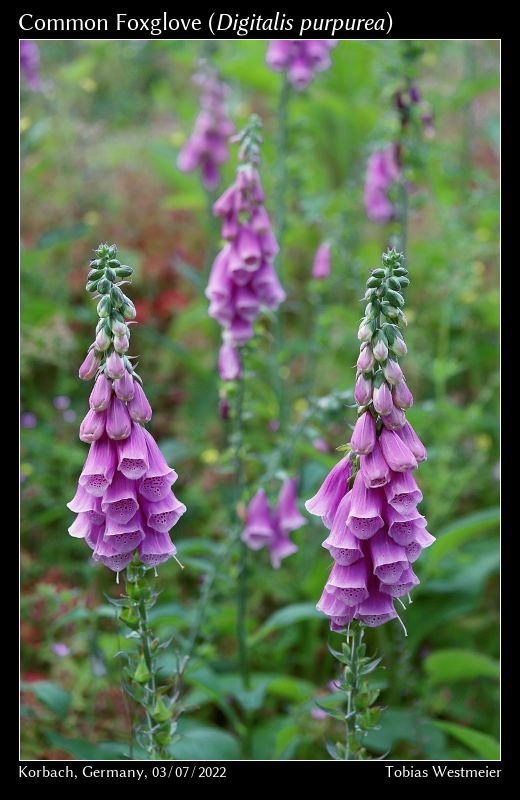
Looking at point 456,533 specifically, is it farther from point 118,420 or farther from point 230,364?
point 118,420

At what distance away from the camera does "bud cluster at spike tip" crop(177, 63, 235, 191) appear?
4.34 m

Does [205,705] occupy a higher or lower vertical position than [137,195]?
lower

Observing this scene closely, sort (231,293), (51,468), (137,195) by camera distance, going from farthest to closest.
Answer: (137,195) → (51,468) → (231,293)

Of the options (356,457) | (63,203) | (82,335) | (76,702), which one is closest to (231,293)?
(356,457)

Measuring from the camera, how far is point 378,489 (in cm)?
174

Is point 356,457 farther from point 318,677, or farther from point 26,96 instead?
point 26,96

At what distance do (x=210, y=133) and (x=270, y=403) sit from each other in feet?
5.27

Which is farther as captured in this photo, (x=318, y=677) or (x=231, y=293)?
(x=318, y=677)

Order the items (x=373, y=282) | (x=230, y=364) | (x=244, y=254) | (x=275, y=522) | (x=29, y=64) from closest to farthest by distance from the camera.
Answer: (x=373, y=282), (x=244, y=254), (x=230, y=364), (x=275, y=522), (x=29, y=64)

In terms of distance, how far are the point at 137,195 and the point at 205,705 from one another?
4561 millimetres

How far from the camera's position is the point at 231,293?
2719mm

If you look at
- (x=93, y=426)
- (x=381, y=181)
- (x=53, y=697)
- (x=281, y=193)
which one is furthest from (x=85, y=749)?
(x=381, y=181)

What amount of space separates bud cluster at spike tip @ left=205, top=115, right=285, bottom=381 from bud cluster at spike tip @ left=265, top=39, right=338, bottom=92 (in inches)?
51.3

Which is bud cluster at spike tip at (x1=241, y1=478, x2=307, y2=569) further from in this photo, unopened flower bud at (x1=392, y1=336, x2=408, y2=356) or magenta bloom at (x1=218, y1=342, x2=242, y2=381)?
unopened flower bud at (x1=392, y1=336, x2=408, y2=356)
